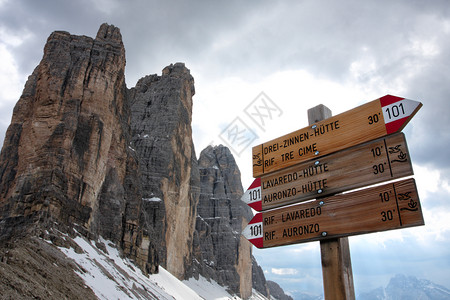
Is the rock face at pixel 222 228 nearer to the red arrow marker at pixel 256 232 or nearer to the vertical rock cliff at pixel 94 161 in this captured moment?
the vertical rock cliff at pixel 94 161

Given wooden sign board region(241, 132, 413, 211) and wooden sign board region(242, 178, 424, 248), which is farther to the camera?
wooden sign board region(241, 132, 413, 211)

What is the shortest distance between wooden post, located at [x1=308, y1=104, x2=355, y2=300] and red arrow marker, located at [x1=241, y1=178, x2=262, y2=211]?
1098 mm

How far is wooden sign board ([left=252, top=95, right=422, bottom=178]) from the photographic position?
346 centimetres

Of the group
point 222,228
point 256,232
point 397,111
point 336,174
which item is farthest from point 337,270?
point 222,228

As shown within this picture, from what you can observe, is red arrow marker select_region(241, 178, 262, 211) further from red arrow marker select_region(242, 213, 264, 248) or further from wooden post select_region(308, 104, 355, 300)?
wooden post select_region(308, 104, 355, 300)

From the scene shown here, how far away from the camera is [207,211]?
96.6 m

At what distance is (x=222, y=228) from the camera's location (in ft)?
306

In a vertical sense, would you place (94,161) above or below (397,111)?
above

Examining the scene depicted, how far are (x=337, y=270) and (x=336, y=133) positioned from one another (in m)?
1.53

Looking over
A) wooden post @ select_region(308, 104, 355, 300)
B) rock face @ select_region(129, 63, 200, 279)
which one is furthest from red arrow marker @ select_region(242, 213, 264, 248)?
rock face @ select_region(129, 63, 200, 279)

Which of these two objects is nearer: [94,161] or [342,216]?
[342,216]

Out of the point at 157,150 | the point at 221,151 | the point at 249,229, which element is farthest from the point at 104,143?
the point at 221,151

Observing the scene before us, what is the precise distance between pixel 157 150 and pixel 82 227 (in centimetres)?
3475

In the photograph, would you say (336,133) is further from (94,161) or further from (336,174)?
(94,161)
